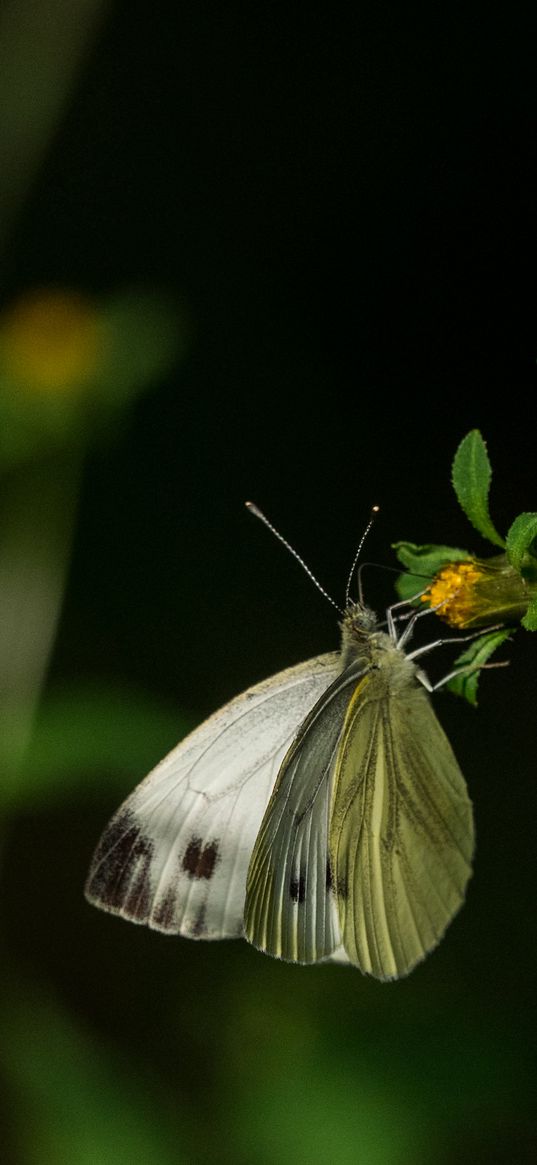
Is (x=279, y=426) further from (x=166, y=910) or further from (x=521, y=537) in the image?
(x=521, y=537)

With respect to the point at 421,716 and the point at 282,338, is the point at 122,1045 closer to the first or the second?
the point at 421,716

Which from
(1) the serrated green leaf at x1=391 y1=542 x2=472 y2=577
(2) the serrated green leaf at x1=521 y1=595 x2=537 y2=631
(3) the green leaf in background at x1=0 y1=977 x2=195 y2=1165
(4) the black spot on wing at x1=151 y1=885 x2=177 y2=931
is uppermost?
(1) the serrated green leaf at x1=391 y1=542 x2=472 y2=577

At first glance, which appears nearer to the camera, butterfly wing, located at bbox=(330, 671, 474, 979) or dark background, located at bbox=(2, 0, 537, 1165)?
butterfly wing, located at bbox=(330, 671, 474, 979)

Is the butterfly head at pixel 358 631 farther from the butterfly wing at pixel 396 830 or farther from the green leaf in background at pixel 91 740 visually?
the green leaf in background at pixel 91 740

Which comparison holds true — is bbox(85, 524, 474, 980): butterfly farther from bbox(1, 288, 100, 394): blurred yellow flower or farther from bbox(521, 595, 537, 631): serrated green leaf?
bbox(1, 288, 100, 394): blurred yellow flower

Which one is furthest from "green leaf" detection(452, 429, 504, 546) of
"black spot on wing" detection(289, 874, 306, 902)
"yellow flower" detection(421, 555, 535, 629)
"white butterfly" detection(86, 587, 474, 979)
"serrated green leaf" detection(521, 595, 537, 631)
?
"black spot on wing" detection(289, 874, 306, 902)

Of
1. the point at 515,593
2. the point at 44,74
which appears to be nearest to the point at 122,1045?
the point at 515,593

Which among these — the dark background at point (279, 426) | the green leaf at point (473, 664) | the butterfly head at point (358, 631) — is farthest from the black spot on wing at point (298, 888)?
the dark background at point (279, 426)
